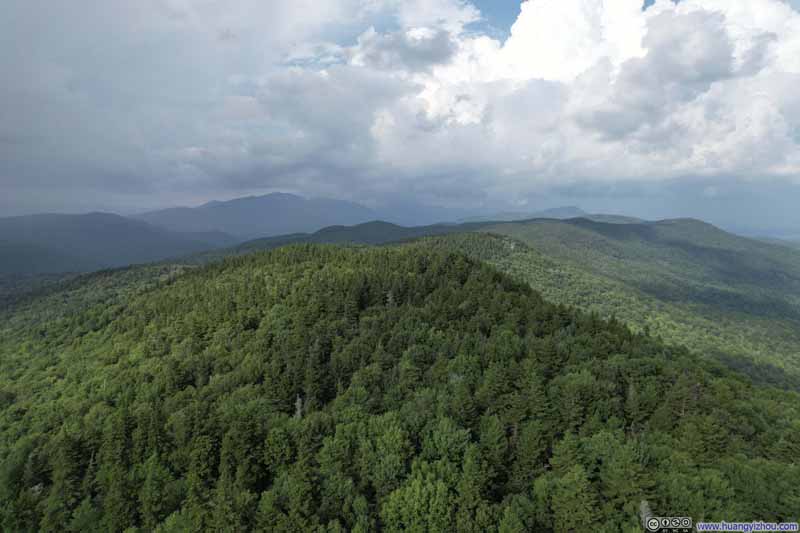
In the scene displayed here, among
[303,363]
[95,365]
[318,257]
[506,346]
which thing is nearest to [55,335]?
[95,365]

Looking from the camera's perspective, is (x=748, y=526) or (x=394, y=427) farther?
(x=394, y=427)

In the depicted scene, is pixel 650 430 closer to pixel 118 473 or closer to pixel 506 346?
pixel 506 346

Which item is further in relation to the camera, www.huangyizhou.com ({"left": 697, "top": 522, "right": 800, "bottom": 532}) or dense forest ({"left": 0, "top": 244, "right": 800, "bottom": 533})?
dense forest ({"left": 0, "top": 244, "right": 800, "bottom": 533})

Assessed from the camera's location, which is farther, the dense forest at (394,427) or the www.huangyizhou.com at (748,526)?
the dense forest at (394,427)
